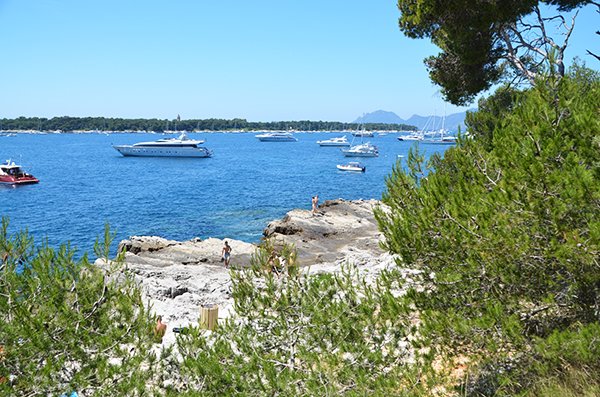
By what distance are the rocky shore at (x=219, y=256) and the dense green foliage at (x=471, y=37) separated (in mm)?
4956

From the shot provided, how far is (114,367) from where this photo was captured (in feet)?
20.2

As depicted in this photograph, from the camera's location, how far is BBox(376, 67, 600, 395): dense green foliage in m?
5.57

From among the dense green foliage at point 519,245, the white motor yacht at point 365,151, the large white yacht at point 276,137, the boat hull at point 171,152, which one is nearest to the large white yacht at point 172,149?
the boat hull at point 171,152

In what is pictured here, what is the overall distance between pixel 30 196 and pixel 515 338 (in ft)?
182

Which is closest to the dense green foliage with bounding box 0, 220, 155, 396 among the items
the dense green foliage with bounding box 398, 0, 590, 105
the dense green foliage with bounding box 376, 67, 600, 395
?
the dense green foliage with bounding box 376, 67, 600, 395

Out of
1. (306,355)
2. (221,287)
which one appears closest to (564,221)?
(306,355)

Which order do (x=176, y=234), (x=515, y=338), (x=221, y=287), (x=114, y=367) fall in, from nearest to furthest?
(x=515, y=338) < (x=114, y=367) < (x=221, y=287) < (x=176, y=234)

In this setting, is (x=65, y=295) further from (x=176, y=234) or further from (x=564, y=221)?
(x=176, y=234)

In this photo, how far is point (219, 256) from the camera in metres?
27.2

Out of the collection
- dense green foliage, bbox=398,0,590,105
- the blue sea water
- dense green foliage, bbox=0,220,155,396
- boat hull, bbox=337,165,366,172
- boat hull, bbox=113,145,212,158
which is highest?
dense green foliage, bbox=398,0,590,105

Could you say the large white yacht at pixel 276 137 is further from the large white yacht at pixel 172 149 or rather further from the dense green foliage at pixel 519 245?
the dense green foliage at pixel 519 245

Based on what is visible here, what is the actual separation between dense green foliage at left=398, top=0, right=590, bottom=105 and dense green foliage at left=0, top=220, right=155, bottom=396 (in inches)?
377

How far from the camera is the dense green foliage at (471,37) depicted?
39.5ft

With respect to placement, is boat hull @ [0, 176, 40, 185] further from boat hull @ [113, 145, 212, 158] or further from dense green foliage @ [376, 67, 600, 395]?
dense green foliage @ [376, 67, 600, 395]
